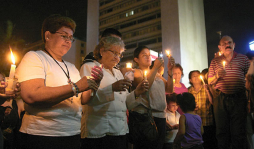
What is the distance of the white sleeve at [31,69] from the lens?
1471mm

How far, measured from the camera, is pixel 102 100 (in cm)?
206

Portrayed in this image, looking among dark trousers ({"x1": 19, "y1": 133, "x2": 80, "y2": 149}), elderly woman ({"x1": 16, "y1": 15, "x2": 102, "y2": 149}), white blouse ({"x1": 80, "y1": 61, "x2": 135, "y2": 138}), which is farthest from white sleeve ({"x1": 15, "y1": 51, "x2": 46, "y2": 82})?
white blouse ({"x1": 80, "y1": 61, "x2": 135, "y2": 138})

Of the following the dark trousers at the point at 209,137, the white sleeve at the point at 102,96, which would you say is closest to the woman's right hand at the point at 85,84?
the white sleeve at the point at 102,96

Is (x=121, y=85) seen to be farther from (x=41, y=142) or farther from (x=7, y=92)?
(x=7, y=92)

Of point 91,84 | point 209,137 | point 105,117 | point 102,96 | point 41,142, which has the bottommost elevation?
point 209,137

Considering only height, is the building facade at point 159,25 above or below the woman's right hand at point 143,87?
above

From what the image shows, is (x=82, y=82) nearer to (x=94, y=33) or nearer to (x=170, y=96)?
(x=170, y=96)

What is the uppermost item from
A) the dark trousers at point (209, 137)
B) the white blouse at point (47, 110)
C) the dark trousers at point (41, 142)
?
the white blouse at point (47, 110)

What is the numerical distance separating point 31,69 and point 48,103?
31 centimetres

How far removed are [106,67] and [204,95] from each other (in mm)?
3174

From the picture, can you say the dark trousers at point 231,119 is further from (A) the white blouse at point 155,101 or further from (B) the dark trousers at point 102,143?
(B) the dark trousers at point 102,143

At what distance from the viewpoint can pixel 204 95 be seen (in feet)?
15.3

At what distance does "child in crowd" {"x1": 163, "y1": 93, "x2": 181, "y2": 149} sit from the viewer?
3.72m

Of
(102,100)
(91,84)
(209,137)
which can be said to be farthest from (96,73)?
(209,137)
